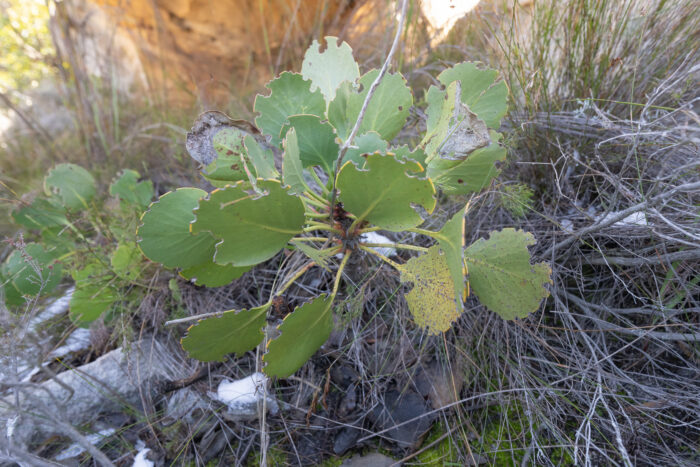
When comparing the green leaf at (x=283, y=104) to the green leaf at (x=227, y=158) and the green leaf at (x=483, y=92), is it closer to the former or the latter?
the green leaf at (x=227, y=158)

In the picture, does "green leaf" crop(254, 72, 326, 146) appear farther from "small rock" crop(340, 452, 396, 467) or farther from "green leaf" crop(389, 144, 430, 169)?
"small rock" crop(340, 452, 396, 467)

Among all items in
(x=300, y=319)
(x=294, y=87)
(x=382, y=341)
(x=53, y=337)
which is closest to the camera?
(x=300, y=319)

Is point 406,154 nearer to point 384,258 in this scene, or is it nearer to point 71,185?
point 384,258

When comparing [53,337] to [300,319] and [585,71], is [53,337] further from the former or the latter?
[585,71]

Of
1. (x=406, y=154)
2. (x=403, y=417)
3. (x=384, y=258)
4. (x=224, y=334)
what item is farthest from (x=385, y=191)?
(x=403, y=417)

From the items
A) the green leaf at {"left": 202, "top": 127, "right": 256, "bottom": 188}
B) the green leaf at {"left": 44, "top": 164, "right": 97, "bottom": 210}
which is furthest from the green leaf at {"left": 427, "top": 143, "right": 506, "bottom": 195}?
the green leaf at {"left": 44, "top": 164, "right": 97, "bottom": 210}

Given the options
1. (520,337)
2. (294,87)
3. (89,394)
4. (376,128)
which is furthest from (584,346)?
(89,394)

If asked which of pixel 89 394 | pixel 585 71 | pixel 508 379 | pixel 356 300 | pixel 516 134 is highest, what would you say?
pixel 585 71
